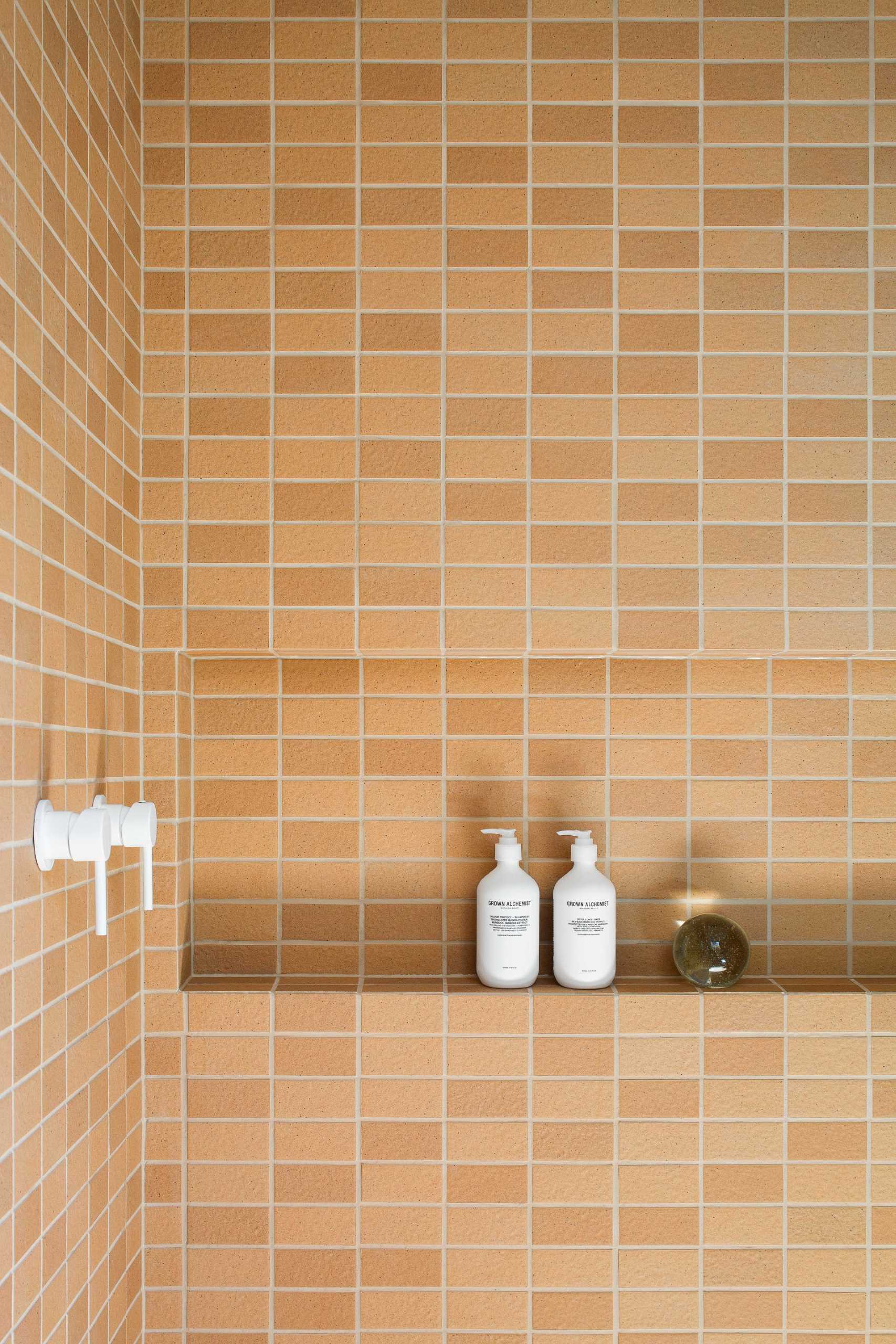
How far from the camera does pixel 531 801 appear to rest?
142 centimetres

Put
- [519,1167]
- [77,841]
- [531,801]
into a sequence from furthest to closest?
[531,801] → [519,1167] → [77,841]

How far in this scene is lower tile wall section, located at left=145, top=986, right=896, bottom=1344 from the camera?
4.21 feet

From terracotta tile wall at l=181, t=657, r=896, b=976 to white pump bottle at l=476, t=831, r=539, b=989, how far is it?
76mm

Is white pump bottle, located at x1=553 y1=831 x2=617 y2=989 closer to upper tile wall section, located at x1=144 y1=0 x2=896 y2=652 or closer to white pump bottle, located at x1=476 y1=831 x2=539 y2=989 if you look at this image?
white pump bottle, located at x1=476 y1=831 x2=539 y2=989

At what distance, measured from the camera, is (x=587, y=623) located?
1289mm

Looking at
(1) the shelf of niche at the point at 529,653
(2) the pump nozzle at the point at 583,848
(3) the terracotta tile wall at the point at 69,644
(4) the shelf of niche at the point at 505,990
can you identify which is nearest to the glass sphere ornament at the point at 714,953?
(4) the shelf of niche at the point at 505,990

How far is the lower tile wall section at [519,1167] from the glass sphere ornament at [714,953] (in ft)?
0.12

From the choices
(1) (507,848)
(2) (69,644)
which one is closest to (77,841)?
(2) (69,644)

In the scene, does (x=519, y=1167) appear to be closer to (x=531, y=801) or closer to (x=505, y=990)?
(x=505, y=990)

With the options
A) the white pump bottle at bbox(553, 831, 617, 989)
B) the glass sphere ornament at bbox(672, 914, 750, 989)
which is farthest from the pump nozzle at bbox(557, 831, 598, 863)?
the glass sphere ornament at bbox(672, 914, 750, 989)

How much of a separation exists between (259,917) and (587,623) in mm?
570

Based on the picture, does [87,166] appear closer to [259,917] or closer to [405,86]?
[405,86]

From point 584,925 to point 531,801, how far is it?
180 millimetres

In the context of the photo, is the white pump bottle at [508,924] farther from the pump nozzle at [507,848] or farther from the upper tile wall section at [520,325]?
the upper tile wall section at [520,325]
